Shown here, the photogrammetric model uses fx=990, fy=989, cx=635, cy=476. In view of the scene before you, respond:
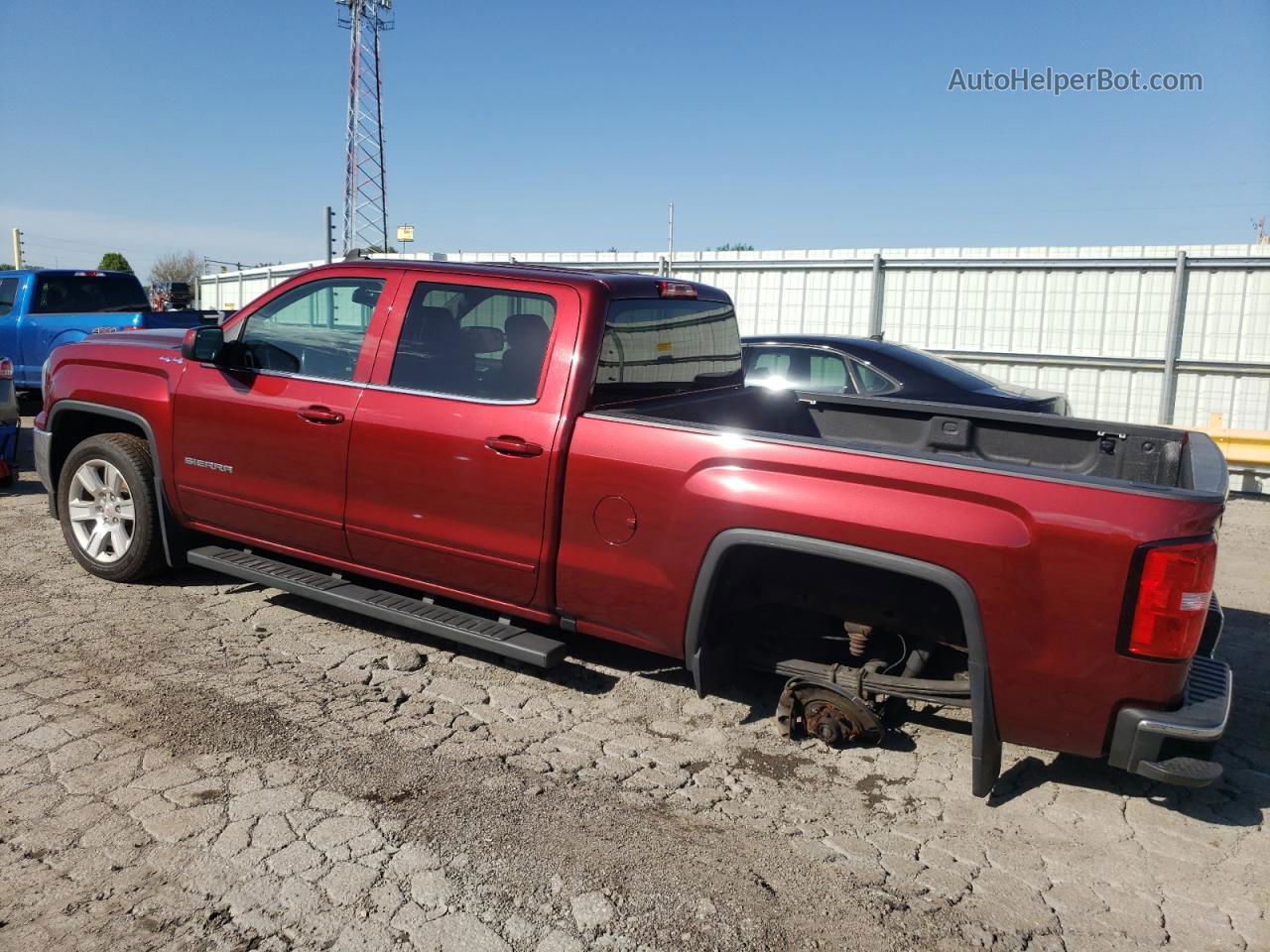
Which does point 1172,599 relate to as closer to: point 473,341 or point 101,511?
point 473,341

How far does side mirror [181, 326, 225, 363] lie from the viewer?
496 centimetres

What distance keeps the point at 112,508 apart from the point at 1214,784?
5.52m

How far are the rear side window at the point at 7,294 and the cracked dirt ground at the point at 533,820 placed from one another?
10200 millimetres

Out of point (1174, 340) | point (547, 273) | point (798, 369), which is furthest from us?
point (1174, 340)

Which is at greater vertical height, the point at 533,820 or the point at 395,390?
the point at 395,390

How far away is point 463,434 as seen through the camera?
4.25 meters

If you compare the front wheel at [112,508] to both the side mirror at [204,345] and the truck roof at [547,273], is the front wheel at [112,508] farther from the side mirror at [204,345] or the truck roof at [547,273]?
the truck roof at [547,273]

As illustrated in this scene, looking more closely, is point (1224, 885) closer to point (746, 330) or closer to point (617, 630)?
point (617, 630)

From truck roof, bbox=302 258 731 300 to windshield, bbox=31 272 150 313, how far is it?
10.0 meters

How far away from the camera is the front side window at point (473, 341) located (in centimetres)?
427

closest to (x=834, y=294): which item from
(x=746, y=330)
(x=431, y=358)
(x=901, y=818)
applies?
(x=746, y=330)

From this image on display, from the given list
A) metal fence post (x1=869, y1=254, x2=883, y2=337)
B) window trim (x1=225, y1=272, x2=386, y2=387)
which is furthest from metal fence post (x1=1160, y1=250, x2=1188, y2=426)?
window trim (x1=225, y1=272, x2=386, y2=387)

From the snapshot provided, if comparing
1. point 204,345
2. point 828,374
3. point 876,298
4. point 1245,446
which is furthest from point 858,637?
point 876,298

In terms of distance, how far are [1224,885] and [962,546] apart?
1.29m
